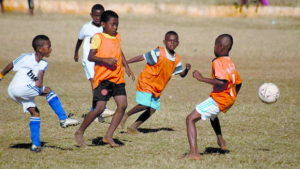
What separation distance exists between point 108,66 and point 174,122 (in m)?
2.35

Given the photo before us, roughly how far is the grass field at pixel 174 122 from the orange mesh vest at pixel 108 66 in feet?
Answer: 3.07

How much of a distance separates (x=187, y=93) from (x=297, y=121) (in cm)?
330

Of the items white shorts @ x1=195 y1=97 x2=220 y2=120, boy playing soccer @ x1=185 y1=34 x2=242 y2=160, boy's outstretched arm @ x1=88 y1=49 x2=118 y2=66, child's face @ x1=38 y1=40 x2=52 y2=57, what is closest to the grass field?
boy playing soccer @ x1=185 y1=34 x2=242 y2=160

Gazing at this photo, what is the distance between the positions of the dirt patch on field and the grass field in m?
11.6

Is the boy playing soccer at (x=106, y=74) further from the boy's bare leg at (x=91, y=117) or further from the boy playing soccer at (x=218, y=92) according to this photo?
the boy playing soccer at (x=218, y=92)

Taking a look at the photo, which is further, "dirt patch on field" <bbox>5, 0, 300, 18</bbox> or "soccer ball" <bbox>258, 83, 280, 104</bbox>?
"dirt patch on field" <bbox>5, 0, 300, 18</bbox>

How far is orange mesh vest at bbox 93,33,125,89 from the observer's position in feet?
21.6

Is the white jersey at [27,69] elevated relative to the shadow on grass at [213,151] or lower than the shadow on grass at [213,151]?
elevated

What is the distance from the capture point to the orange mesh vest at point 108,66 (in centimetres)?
657

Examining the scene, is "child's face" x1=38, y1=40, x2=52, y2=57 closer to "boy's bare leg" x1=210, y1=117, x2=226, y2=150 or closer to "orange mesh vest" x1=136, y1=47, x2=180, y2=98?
"orange mesh vest" x1=136, y1=47, x2=180, y2=98

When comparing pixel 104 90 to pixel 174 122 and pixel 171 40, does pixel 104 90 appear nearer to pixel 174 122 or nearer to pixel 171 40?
pixel 171 40

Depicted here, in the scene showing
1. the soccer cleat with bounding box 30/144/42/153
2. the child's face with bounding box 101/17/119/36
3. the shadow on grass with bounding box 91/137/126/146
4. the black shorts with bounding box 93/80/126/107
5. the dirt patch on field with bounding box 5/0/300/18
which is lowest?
the shadow on grass with bounding box 91/137/126/146

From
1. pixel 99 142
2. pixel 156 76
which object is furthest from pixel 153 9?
pixel 99 142

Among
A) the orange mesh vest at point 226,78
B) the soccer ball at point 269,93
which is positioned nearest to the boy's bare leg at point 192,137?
the orange mesh vest at point 226,78
